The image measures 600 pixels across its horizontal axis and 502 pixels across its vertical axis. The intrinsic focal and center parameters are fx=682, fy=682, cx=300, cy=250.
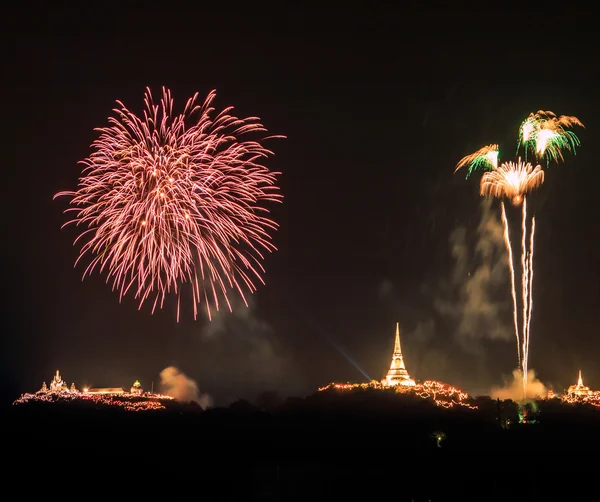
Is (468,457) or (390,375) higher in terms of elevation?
(390,375)

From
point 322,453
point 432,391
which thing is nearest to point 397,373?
point 432,391

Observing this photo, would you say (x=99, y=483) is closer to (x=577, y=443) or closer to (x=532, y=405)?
(x=577, y=443)

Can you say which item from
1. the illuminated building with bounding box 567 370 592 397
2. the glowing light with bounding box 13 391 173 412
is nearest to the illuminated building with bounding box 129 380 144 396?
the glowing light with bounding box 13 391 173 412

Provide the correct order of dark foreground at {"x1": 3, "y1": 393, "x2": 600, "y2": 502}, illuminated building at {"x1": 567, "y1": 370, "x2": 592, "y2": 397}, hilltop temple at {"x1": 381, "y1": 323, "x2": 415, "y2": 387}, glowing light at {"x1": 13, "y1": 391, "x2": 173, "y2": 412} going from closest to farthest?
dark foreground at {"x1": 3, "y1": 393, "x2": 600, "y2": 502}
illuminated building at {"x1": 567, "y1": 370, "x2": 592, "y2": 397}
hilltop temple at {"x1": 381, "y1": 323, "x2": 415, "y2": 387}
glowing light at {"x1": 13, "y1": 391, "x2": 173, "y2": 412}

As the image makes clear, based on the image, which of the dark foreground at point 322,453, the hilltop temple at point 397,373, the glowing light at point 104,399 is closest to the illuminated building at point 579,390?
the dark foreground at point 322,453

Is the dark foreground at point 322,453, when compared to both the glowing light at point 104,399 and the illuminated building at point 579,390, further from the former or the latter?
the glowing light at point 104,399

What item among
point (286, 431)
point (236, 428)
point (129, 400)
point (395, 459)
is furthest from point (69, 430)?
point (129, 400)

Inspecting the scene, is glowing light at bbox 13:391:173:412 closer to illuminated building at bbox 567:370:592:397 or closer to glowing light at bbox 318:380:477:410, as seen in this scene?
glowing light at bbox 318:380:477:410
